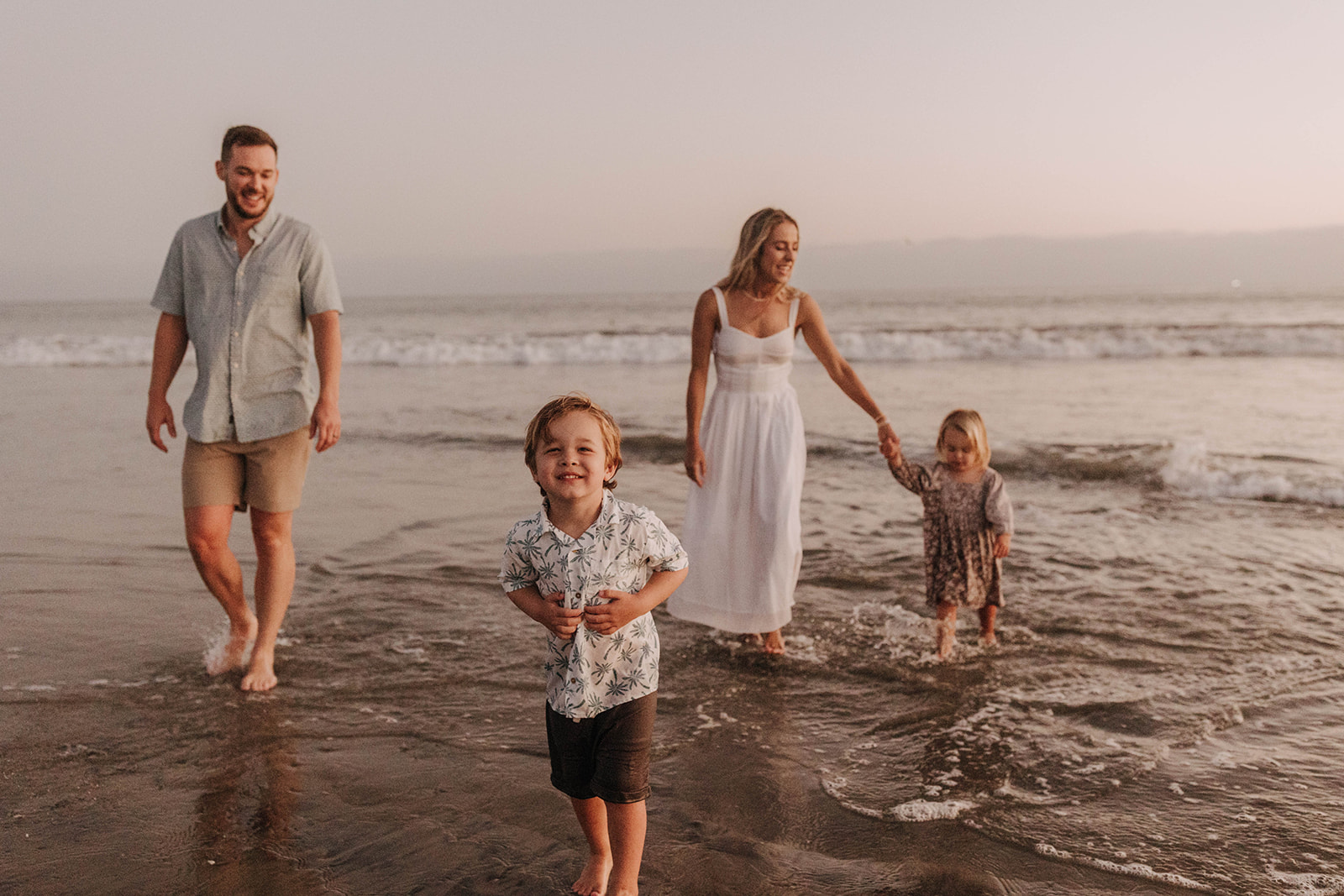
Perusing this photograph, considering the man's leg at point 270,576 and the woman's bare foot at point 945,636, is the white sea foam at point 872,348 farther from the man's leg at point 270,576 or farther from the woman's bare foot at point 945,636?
the man's leg at point 270,576

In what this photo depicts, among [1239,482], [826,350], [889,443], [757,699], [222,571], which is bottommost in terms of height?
[757,699]

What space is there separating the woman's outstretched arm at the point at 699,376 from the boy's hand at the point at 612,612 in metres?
2.27

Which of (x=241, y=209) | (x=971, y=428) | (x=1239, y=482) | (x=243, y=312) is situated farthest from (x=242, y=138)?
(x=1239, y=482)

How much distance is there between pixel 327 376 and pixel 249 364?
1.04 feet

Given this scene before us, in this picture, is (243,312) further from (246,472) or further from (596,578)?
(596,578)

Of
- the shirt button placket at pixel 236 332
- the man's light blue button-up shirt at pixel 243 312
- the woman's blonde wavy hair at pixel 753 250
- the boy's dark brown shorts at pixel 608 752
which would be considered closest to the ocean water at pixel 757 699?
the boy's dark brown shorts at pixel 608 752

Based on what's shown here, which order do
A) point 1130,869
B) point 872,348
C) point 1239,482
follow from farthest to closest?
point 872,348, point 1239,482, point 1130,869

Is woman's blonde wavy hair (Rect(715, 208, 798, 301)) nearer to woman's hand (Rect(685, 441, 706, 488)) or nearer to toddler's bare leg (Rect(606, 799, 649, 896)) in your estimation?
woman's hand (Rect(685, 441, 706, 488))

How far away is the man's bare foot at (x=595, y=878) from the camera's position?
268cm

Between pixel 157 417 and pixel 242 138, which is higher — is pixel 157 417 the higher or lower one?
the lower one

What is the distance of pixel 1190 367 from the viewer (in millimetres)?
18891

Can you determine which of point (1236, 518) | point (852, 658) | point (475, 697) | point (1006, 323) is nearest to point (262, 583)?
point (475, 697)

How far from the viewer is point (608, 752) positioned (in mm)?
2551

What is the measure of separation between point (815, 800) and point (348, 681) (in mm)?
2144
